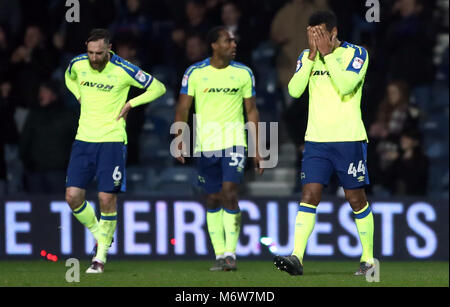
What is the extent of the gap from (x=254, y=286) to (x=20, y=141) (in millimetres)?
5281

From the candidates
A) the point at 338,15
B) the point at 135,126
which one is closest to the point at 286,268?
the point at 135,126

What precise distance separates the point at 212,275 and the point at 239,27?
5297 mm

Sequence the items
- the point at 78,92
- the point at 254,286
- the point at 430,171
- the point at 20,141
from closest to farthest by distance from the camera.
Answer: the point at 254,286
the point at 78,92
the point at 20,141
the point at 430,171

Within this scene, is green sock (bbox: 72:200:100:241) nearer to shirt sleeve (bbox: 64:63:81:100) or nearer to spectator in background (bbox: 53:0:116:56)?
shirt sleeve (bbox: 64:63:81:100)

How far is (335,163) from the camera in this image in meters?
9.73

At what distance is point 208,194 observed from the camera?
37.3ft

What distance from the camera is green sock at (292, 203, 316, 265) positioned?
31.4 ft

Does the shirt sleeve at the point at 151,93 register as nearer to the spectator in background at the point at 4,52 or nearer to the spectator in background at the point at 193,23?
the spectator in background at the point at 193,23

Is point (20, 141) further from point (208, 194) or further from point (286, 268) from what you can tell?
point (286, 268)

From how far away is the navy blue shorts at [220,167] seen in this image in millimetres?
11109

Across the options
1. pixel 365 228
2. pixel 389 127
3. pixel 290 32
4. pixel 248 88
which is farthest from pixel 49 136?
pixel 365 228

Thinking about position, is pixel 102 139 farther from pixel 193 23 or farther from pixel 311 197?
pixel 193 23

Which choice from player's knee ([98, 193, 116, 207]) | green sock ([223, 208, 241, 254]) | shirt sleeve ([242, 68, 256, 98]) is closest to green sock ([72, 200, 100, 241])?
player's knee ([98, 193, 116, 207])

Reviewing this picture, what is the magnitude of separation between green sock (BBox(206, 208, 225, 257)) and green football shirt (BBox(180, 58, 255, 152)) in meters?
0.63
